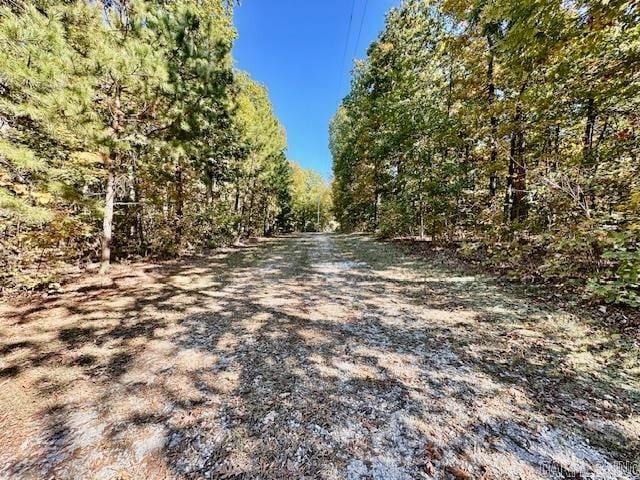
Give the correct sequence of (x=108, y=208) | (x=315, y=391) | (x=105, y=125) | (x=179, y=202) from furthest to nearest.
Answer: (x=179, y=202) → (x=108, y=208) → (x=105, y=125) → (x=315, y=391)

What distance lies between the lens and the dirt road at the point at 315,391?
188 cm

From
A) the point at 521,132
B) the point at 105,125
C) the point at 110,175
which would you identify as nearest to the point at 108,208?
the point at 110,175

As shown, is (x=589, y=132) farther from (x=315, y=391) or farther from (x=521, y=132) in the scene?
(x=315, y=391)

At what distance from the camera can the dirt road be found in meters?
1.88

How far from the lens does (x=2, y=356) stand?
315 centimetres

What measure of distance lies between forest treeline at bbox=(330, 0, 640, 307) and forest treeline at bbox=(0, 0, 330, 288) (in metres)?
6.50

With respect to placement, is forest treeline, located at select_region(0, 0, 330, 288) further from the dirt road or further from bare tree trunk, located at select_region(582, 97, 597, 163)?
bare tree trunk, located at select_region(582, 97, 597, 163)

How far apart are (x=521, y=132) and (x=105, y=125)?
9113 millimetres

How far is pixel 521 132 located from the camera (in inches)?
271

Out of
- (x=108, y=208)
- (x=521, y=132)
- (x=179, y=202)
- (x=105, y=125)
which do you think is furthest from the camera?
(x=179, y=202)

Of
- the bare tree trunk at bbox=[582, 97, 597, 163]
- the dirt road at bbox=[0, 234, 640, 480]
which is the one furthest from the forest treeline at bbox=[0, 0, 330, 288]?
the bare tree trunk at bbox=[582, 97, 597, 163]

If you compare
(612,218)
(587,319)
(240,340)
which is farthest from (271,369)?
(612,218)

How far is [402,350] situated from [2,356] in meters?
4.31

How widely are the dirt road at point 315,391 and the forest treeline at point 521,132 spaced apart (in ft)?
A: 3.41
